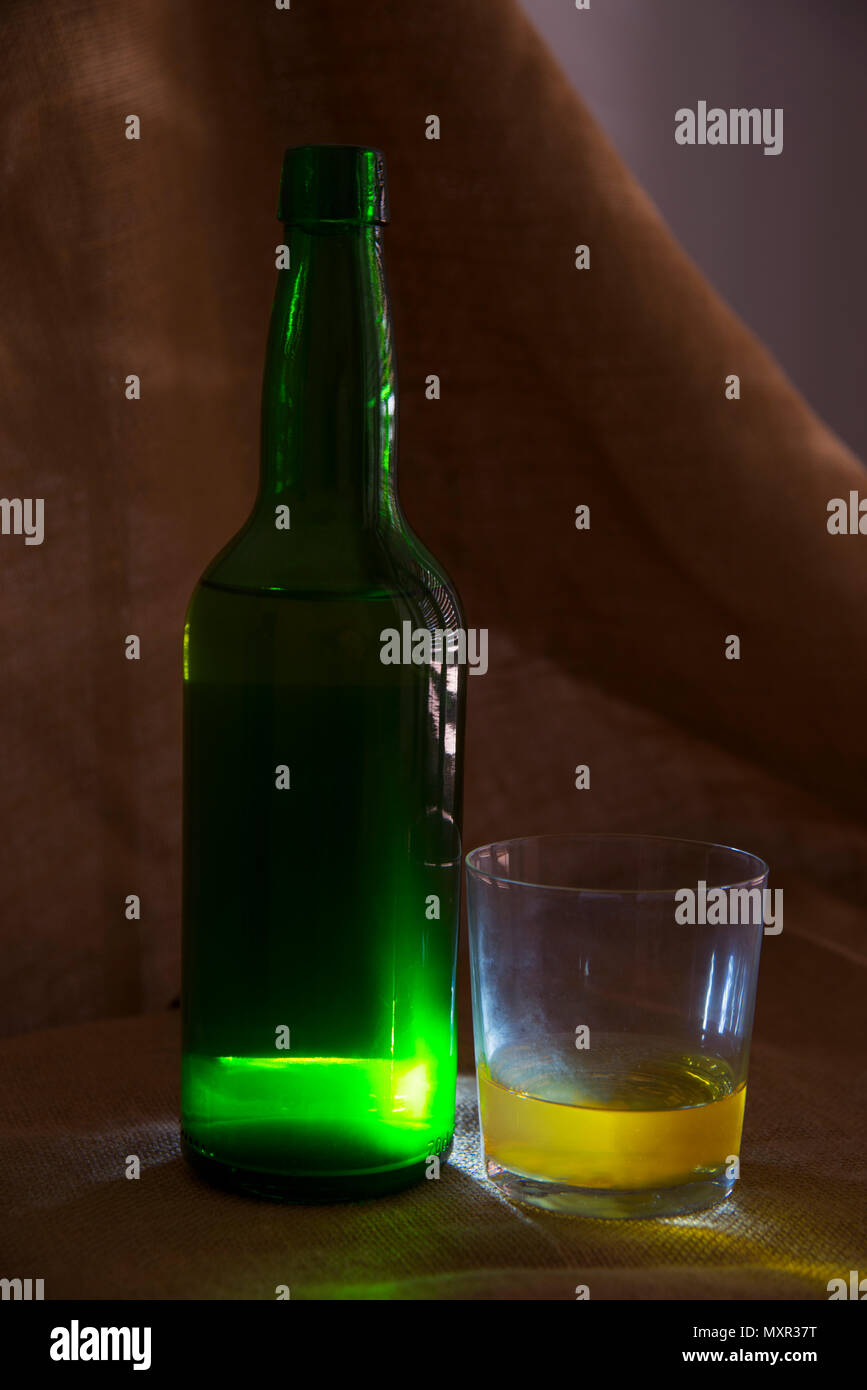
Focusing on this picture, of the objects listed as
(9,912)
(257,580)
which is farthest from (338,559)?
(9,912)

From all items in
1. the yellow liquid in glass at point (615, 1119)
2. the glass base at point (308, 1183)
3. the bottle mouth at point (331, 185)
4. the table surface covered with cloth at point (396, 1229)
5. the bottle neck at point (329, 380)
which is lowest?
the table surface covered with cloth at point (396, 1229)

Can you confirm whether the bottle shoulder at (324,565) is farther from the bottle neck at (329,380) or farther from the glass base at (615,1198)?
the glass base at (615,1198)

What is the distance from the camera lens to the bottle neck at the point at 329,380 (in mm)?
518

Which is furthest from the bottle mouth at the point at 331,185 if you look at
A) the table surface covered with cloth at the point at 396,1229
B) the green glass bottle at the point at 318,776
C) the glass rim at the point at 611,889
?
the table surface covered with cloth at the point at 396,1229

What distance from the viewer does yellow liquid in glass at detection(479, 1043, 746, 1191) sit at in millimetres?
495

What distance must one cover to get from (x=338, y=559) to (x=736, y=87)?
75 cm

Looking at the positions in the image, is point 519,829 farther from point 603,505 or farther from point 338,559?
point 338,559

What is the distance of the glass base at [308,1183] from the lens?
1.66 ft

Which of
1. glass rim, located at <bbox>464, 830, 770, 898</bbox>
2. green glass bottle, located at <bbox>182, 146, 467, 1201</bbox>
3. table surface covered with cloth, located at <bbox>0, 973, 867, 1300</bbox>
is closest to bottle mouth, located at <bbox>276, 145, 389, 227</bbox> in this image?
green glass bottle, located at <bbox>182, 146, 467, 1201</bbox>

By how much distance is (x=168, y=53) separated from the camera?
2.42 feet

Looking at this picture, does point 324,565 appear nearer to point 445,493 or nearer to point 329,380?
point 329,380

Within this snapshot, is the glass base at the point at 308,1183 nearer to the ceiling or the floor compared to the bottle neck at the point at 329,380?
nearer to the floor

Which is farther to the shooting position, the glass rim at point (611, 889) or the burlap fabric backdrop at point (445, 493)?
the burlap fabric backdrop at point (445, 493)

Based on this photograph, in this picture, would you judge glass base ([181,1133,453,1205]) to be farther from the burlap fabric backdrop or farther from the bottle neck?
the bottle neck
